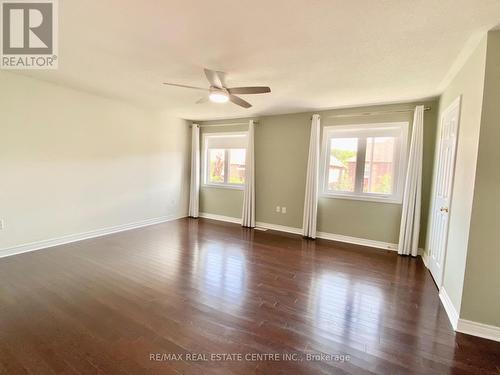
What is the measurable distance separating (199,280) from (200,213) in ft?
12.2

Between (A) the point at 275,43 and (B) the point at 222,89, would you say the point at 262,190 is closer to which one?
(B) the point at 222,89

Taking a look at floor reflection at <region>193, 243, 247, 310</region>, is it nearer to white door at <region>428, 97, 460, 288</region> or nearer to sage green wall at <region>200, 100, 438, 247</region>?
sage green wall at <region>200, 100, 438, 247</region>

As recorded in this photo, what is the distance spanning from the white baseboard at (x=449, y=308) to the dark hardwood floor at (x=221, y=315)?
50 millimetres

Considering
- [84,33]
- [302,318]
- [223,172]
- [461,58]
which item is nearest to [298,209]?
[223,172]

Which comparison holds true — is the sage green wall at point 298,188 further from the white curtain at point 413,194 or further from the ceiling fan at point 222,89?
the ceiling fan at point 222,89

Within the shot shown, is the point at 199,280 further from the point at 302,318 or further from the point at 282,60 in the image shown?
the point at 282,60

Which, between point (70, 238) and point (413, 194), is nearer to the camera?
point (413, 194)

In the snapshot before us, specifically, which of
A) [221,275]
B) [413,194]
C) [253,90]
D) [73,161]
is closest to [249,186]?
[221,275]

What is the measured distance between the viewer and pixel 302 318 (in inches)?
87.7

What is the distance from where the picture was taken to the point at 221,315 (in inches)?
87.7

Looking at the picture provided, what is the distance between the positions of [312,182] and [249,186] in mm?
1434

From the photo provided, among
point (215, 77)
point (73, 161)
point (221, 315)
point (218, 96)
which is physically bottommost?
point (221, 315)

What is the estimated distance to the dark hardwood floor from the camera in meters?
1.70

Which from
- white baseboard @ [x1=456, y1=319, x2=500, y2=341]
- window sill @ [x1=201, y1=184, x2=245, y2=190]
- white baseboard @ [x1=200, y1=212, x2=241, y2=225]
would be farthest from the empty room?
window sill @ [x1=201, y1=184, x2=245, y2=190]
